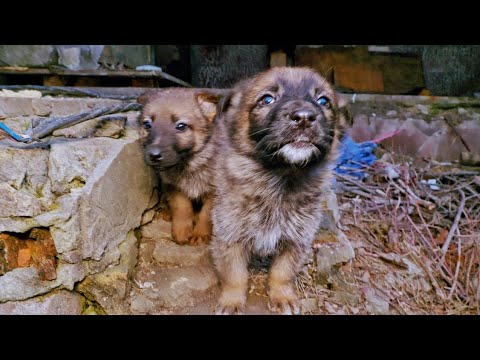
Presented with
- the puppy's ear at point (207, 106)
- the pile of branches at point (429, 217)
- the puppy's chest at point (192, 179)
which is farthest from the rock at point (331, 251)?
the puppy's ear at point (207, 106)

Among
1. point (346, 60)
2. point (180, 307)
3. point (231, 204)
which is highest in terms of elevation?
point (346, 60)

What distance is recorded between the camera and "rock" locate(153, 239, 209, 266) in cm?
287

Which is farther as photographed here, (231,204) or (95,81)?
(95,81)

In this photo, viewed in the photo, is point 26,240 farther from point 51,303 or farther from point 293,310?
point 293,310

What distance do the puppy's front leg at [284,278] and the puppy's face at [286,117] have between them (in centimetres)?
75

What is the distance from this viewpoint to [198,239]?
121 inches

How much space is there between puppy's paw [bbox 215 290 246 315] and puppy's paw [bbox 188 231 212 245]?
0.60 metres

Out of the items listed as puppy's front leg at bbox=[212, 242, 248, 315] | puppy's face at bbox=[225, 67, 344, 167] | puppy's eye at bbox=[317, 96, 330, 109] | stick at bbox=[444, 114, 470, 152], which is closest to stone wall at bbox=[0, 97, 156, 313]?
puppy's front leg at bbox=[212, 242, 248, 315]

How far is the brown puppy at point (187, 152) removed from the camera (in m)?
3.06

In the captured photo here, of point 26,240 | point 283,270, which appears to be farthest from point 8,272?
point 283,270

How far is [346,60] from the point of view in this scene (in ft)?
18.7

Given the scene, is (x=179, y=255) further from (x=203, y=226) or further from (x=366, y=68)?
(x=366, y=68)

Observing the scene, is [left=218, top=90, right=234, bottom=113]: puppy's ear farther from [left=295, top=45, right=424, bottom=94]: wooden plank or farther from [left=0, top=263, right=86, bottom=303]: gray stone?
[left=295, top=45, right=424, bottom=94]: wooden plank

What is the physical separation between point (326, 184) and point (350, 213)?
54.9 inches
